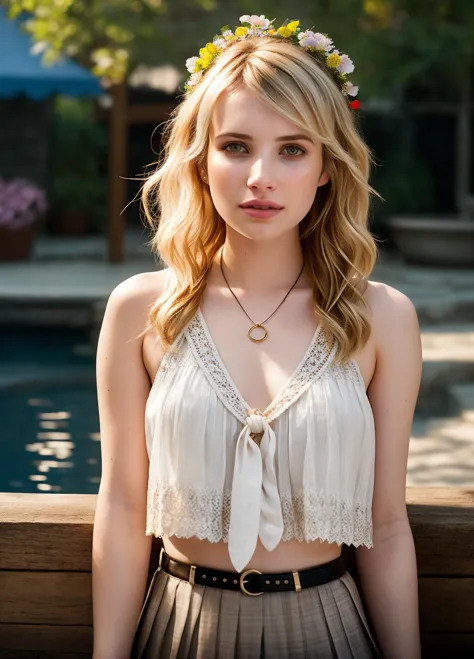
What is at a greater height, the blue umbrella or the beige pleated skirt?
the blue umbrella

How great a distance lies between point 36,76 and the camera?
11.5 metres

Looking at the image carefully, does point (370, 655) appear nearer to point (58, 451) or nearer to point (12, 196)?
point (58, 451)

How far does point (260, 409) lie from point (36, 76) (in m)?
10.2

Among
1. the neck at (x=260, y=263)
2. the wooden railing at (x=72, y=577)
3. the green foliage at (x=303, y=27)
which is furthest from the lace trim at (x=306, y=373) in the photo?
the green foliage at (x=303, y=27)

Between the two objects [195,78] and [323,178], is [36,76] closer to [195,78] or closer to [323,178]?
[195,78]

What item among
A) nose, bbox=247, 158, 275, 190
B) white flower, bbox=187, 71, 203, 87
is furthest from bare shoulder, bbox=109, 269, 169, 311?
white flower, bbox=187, 71, 203, 87

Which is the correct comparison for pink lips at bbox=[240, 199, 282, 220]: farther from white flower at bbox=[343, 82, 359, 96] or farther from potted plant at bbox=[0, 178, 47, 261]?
potted plant at bbox=[0, 178, 47, 261]

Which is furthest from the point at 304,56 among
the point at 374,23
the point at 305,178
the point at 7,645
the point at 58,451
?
the point at 374,23

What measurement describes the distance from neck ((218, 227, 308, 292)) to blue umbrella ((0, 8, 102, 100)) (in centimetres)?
994

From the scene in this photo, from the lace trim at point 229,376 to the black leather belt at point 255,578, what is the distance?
261 millimetres

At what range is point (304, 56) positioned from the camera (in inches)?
74.5

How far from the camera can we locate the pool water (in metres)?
4.72

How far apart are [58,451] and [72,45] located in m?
6.49

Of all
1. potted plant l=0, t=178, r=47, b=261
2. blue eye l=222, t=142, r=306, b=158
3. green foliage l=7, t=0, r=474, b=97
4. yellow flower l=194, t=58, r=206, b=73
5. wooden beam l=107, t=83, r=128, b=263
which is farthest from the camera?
potted plant l=0, t=178, r=47, b=261
